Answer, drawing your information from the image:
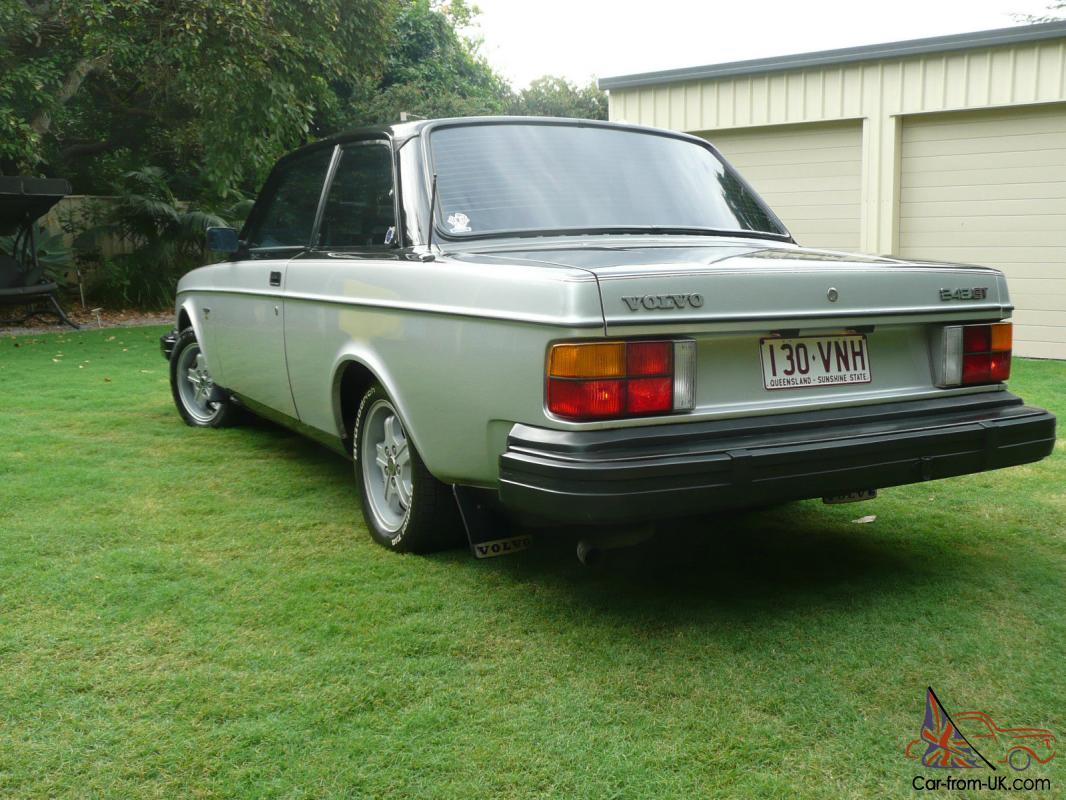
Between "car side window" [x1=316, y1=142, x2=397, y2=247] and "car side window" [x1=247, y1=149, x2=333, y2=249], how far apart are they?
0.18 metres

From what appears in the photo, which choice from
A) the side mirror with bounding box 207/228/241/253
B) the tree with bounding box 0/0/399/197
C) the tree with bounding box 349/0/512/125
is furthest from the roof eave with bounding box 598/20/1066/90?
the tree with bounding box 349/0/512/125

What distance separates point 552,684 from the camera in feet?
8.99

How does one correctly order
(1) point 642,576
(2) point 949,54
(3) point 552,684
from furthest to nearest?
(2) point 949,54 < (1) point 642,576 < (3) point 552,684

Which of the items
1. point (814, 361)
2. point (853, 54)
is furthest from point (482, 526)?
point (853, 54)

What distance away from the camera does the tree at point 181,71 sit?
1188 cm

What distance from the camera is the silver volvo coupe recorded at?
9.14 ft

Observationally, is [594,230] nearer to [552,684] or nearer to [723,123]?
[552,684]

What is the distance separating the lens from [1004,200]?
9938 millimetres

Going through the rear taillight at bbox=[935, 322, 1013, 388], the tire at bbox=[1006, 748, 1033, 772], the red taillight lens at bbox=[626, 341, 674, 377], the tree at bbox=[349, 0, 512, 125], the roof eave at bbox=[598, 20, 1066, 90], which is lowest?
the tire at bbox=[1006, 748, 1033, 772]

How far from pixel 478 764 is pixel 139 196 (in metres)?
15.1

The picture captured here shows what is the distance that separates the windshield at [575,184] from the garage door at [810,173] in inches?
273

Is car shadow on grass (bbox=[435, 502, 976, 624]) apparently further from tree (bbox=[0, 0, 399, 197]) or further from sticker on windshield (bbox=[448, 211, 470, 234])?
tree (bbox=[0, 0, 399, 197])

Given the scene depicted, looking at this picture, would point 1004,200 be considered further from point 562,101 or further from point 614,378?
point 562,101

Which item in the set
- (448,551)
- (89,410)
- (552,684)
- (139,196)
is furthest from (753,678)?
(139,196)
